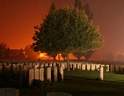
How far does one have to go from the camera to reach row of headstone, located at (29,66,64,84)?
124 feet

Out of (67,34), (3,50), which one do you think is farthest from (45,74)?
(3,50)

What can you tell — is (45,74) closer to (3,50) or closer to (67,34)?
(67,34)

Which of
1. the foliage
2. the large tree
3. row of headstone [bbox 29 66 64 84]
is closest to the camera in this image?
row of headstone [bbox 29 66 64 84]

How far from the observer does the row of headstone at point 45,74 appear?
3770 cm

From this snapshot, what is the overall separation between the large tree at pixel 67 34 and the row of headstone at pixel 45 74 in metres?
39.0

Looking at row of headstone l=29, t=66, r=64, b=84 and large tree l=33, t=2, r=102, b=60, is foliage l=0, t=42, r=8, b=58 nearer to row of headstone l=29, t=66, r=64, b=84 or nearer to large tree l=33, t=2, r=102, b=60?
large tree l=33, t=2, r=102, b=60

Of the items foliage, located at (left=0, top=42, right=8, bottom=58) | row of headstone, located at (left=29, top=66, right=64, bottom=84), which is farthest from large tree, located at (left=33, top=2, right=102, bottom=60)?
row of headstone, located at (left=29, top=66, right=64, bottom=84)

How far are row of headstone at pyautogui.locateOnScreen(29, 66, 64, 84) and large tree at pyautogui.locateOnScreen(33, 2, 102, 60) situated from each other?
38953 millimetres

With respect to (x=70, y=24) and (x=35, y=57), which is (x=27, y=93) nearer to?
(x=70, y=24)

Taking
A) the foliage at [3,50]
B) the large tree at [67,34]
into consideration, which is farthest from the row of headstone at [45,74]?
the foliage at [3,50]

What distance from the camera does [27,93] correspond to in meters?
33.2

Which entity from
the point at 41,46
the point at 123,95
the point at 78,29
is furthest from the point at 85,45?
the point at 123,95

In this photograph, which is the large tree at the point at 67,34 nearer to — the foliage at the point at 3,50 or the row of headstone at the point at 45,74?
the foliage at the point at 3,50

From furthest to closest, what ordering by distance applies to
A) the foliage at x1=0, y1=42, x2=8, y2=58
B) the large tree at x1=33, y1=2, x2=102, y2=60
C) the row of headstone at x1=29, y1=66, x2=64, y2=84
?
the foliage at x1=0, y1=42, x2=8, y2=58 → the large tree at x1=33, y1=2, x2=102, y2=60 → the row of headstone at x1=29, y1=66, x2=64, y2=84
